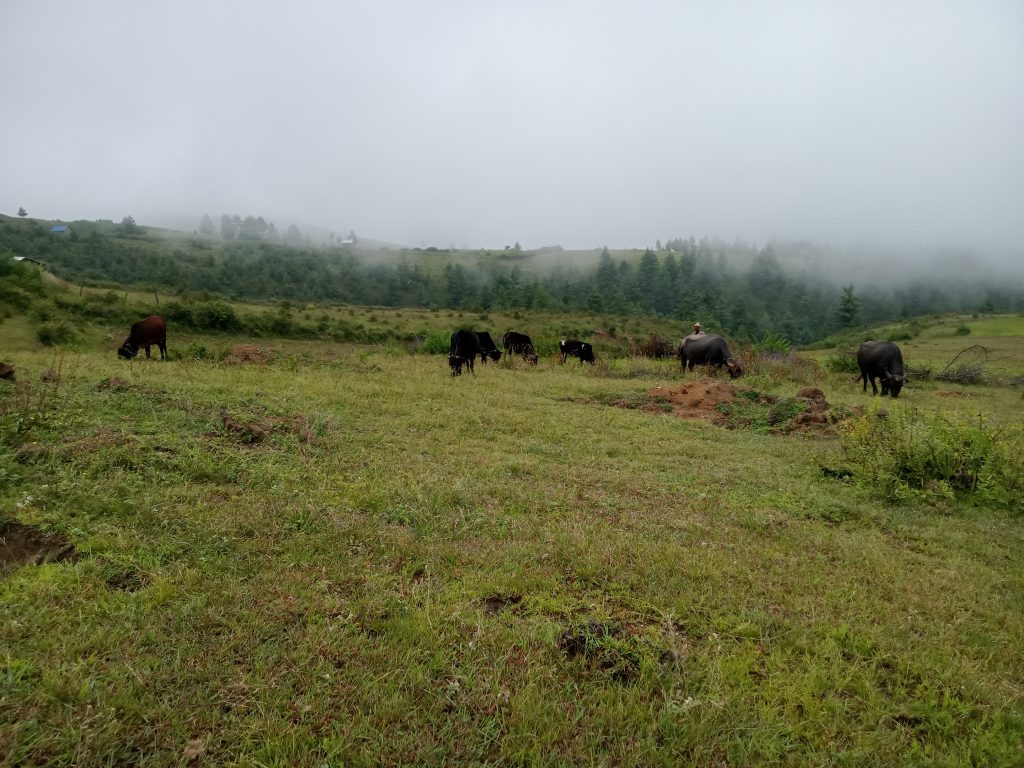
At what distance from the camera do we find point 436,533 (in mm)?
4664

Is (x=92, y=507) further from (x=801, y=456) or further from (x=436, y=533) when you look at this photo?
(x=801, y=456)

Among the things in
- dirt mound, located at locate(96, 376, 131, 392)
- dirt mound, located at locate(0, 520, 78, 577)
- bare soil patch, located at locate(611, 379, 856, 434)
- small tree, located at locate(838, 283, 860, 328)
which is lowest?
bare soil patch, located at locate(611, 379, 856, 434)

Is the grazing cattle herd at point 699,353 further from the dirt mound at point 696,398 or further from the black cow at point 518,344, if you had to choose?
the dirt mound at point 696,398

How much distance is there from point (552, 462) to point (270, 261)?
8938 centimetres

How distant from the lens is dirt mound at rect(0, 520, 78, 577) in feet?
11.7

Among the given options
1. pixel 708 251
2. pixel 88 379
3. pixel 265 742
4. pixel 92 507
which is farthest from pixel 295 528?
pixel 708 251

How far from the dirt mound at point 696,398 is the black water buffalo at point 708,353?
6.71 meters

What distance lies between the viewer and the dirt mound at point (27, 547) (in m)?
3.57

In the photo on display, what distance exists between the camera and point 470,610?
349 centimetres

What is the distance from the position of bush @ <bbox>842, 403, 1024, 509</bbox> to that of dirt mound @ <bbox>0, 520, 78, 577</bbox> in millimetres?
8543

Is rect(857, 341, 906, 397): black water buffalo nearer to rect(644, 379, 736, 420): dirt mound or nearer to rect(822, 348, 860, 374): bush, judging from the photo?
rect(822, 348, 860, 374): bush

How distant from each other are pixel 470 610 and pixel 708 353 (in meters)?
19.5

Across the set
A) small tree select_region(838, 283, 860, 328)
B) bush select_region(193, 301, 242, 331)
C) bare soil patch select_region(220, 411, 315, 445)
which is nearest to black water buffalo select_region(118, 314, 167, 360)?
bare soil patch select_region(220, 411, 315, 445)

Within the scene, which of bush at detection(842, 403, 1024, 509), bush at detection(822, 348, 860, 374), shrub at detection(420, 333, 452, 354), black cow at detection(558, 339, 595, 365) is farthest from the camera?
black cow at detection(558, 339, 595, 365)
